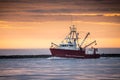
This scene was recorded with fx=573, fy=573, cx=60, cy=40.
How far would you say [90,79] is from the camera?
67000mm

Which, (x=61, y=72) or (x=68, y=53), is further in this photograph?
(x=68, y=53)

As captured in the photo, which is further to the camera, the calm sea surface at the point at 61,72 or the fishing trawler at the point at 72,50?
the fishing trawler at the point at 72,50

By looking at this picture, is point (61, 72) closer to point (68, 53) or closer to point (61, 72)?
point (61, 72)

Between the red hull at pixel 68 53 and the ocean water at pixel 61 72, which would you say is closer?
the ocean water at pixel 61 72

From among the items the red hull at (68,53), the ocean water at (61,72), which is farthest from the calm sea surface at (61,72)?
the red hull at (68,53)

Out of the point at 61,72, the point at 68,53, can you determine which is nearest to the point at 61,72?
the point at 61,72

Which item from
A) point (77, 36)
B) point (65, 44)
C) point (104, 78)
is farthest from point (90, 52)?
point (104, 78)

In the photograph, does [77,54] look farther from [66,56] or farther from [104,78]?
[104,78]

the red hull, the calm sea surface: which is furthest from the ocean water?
the red hull

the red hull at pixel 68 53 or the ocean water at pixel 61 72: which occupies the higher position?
the ocean water at pixel 61 72

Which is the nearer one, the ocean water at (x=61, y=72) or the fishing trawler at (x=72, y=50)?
the ocean water at (x=61, y=72)

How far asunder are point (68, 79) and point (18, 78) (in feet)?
20.6

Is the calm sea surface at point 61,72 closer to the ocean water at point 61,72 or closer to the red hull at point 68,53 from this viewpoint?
the ocean water at point 61,72

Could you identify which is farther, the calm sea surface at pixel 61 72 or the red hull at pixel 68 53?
the red hull at pixel 68 53
